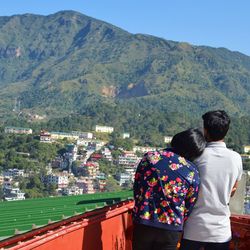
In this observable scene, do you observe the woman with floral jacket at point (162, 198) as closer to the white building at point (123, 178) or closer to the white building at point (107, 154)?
the white building at point (123, 178)

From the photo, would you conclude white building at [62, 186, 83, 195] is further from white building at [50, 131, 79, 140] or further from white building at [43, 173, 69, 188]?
white building at [50, 131, 79, 140]

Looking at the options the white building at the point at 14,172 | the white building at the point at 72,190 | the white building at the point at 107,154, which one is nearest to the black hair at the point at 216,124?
the white building at the point at 72,190

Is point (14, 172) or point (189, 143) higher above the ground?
point (189, 143)

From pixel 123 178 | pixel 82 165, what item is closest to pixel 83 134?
pixel 82 165

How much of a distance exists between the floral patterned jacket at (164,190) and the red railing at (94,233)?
34cm

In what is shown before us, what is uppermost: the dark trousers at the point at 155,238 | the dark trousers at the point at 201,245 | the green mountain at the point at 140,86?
the green mountain at the point at 140,86

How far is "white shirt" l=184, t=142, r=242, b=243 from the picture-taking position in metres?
2.63

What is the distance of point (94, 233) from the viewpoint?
2.97m

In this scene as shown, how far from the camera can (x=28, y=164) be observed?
6781 cm

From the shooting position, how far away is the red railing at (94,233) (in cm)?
256

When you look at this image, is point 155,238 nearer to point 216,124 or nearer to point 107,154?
point 216,124

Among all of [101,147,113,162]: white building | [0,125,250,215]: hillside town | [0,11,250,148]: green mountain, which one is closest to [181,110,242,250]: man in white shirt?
[0,125,250,215]: hillside town

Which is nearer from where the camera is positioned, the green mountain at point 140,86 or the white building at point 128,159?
the white building at point 128,159

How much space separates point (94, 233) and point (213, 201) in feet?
2.10
